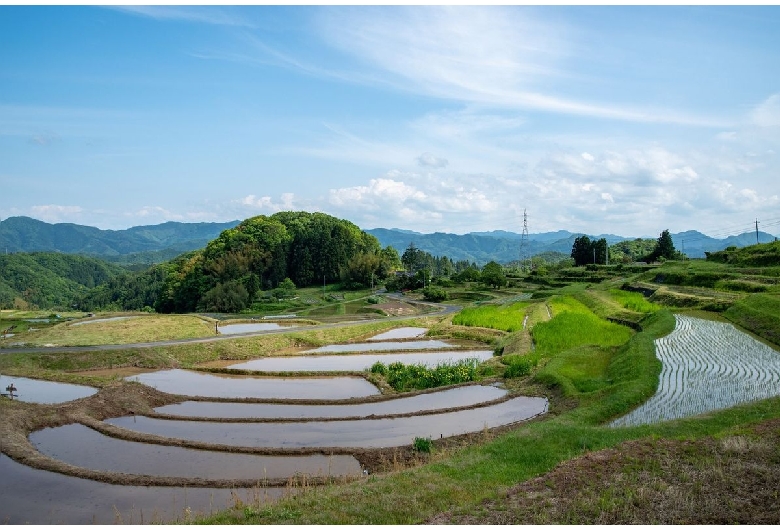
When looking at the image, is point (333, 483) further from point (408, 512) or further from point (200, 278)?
point (200, 278)

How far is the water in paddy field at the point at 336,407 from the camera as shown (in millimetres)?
20969

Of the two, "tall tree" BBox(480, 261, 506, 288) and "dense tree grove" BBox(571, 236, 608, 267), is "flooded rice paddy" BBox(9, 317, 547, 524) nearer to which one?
"tall tree" BBox(480, 261, 506, 288)

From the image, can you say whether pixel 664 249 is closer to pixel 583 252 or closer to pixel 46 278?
pixel 583 252

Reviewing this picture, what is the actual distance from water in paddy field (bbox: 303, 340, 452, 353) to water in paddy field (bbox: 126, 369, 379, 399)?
8455 mm

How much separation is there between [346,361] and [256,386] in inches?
290

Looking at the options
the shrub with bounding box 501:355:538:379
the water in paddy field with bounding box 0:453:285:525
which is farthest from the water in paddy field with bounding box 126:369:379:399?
the water in paddy field with bounding box 0:453:285:525

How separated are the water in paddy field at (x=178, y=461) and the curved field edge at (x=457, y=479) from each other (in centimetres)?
291

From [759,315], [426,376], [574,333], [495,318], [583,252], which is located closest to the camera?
[426,376]

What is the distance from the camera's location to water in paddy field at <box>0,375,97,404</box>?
23094 mm

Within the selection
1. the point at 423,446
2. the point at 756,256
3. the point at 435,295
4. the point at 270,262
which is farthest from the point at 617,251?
the point at 423,446

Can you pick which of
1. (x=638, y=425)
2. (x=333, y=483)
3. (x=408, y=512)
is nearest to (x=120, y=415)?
(x=333, y=483)

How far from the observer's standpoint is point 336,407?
71.9 feet

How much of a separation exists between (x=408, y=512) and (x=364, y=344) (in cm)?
2940

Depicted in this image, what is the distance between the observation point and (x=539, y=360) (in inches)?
1090
